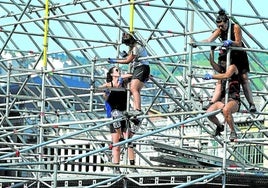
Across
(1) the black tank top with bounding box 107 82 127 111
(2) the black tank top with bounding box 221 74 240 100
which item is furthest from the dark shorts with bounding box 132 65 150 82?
(2) the black tank top with bounding box 221 74 240 100

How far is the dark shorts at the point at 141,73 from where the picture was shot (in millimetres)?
24656

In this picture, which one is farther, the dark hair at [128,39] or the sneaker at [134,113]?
the sneaker at [134,113]

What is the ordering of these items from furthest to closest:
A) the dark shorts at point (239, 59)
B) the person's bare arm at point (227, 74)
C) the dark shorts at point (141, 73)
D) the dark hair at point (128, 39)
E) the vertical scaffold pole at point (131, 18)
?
1. the vertical scaffold pole at point (131, 18)
2. the dark shorts at point (141, 73)
3. the dark hair at point (128, 39)
4. the dark shorts at point (239, 59)
5. the person's bare arm at point (227, 74)

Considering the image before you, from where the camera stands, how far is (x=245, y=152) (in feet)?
137

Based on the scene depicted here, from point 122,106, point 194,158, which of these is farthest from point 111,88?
point 194,158

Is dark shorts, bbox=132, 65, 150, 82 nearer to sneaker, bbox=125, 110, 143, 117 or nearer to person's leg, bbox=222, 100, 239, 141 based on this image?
sneaker, bbox=125, 110, 143, 117

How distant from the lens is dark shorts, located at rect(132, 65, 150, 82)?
24.7 meters

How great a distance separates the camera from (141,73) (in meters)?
24.7

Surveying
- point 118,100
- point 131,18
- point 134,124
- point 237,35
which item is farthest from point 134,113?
point 237,35

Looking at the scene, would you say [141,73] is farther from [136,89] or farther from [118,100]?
[118,100]

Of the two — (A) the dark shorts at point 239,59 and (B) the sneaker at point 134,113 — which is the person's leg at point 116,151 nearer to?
(B) the sneaker at point 134,113

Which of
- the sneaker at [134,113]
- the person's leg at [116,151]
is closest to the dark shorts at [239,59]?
the sneaker at [134,113]

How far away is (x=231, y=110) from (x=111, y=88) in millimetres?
3177

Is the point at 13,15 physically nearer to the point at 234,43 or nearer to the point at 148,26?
the point at 148,26
